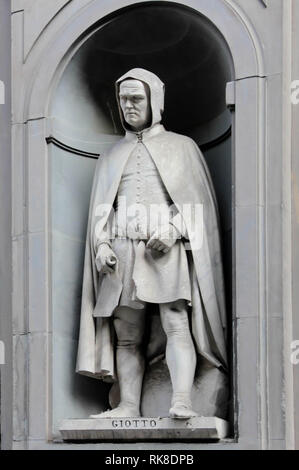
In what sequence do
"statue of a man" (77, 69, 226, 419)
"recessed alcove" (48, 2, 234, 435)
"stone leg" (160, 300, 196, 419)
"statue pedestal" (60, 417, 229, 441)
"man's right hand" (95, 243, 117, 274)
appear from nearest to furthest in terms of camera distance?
"statue pedestal" (60, 417, 229, 441)
"stone leg" (160, 300, 196, 419)
"statue of a man" (77, 69, 226, 419)
"man's right hand" (95, 243, 117, 274)
"recessed alcove" (48, 2, 234, 435)

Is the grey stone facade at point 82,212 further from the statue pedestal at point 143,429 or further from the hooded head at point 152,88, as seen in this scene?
the hooded head at point 152,88

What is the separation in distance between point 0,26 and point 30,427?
8.55 feet

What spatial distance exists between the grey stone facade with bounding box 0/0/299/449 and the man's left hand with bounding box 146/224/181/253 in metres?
0.39

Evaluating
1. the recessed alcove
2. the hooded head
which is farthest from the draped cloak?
the recessed alcove

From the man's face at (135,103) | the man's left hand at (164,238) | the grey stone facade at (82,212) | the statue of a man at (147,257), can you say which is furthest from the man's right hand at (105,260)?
the man's face at (135,103)

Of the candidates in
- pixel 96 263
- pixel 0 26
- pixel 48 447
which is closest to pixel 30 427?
pixel 48 447

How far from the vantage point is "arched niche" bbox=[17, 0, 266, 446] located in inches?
411

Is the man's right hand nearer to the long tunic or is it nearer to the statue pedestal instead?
the long tunic

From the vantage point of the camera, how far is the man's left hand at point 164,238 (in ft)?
35.2

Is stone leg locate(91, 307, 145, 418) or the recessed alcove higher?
the recessed alcove

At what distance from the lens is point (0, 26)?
11.6 m

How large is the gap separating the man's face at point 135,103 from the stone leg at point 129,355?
118 centimetres

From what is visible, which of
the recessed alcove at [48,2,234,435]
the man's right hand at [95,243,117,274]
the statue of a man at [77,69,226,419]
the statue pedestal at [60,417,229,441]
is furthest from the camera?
the recessed alcove at [48,2,234,435]
